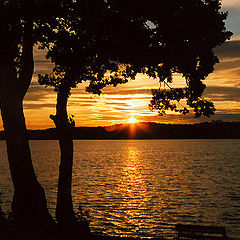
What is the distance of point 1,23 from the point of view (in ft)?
48.5

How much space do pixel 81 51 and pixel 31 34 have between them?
7.58 ft

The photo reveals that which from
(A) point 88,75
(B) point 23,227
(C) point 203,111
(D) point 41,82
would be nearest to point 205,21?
(C) point 203,111

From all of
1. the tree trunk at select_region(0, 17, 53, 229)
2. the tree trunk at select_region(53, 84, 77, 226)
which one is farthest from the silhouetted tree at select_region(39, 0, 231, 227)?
the tree trunk at select_region(0, 17, 53, 229)

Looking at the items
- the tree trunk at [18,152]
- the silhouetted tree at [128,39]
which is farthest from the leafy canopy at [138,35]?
the tree trunk at [18,152]

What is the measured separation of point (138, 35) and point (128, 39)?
1.49ft

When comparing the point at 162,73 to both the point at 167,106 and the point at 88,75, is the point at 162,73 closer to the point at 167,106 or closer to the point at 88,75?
the point at 167,106

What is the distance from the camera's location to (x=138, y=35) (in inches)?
632

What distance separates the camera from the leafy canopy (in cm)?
1577

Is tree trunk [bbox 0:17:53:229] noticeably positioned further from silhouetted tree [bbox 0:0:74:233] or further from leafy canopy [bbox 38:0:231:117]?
leafy canopy [bbox 38:0:231:117]

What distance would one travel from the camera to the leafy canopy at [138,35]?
51.7 feet

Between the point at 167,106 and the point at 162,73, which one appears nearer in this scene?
the point at 162,73

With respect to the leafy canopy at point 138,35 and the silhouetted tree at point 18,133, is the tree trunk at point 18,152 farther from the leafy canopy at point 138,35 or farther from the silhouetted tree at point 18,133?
the leafy canopy at point 138,35

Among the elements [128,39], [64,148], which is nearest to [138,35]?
[128,39]

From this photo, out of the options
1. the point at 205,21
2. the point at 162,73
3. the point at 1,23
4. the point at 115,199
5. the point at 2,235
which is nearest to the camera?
the point at 2,235
